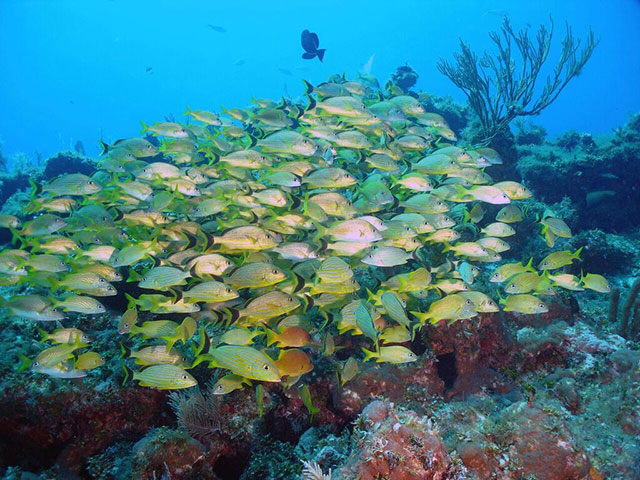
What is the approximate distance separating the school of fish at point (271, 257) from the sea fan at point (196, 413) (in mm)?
368

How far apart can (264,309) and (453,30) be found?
674 feet

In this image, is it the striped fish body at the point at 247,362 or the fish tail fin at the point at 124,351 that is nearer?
the striped fish body at the point at 247,362

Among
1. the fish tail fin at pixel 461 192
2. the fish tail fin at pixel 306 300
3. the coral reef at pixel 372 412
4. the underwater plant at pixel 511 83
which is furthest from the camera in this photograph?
the underwater plant at pixel 511 83

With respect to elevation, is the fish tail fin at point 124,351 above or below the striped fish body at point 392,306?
below

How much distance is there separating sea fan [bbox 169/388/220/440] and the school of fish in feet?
1.21

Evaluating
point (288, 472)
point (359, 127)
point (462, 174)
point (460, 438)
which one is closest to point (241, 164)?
point (359, 127)

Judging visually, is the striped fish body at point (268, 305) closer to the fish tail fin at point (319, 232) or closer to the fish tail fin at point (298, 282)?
the fish tail fin at point (298, 282)

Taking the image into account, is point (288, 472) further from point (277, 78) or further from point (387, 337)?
point (277, 78)

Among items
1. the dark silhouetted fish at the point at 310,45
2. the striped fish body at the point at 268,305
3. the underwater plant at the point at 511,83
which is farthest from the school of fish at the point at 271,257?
the dark silhouetted fish at the point at 310,45

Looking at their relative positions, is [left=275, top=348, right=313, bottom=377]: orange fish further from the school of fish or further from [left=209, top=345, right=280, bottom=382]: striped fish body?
[left=209, top=345, right=280, bottom=382]: striped fish body

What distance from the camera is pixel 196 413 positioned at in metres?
4.14

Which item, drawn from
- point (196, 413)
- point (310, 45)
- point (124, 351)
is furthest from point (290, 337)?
point (310, 45)

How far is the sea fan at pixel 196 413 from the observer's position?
407cm

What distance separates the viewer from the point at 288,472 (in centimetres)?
400
